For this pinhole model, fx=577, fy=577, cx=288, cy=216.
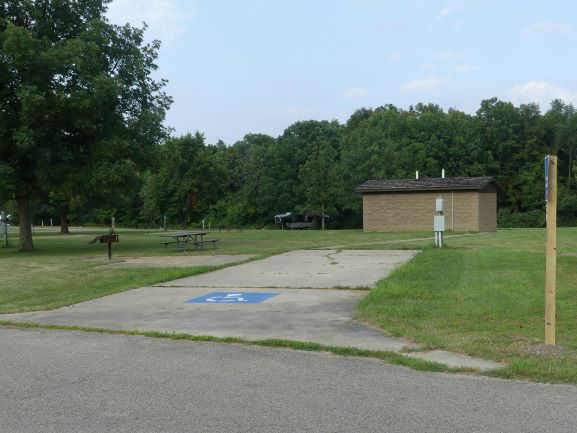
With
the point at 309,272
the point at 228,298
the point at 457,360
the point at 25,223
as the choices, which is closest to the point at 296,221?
the point at 25,223

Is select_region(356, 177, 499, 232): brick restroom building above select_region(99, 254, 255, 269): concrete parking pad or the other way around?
above

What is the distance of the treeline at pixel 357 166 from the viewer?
211 ft

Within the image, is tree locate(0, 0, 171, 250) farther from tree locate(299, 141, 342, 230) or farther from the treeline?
tree locate(299, 141, 342, 230)

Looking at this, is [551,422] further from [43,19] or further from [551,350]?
[43,19]

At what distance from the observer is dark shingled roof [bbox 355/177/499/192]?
131 feet

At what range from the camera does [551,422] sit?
429 cm

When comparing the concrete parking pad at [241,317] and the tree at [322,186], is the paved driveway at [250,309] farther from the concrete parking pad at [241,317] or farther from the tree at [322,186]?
the tree at [322,186]

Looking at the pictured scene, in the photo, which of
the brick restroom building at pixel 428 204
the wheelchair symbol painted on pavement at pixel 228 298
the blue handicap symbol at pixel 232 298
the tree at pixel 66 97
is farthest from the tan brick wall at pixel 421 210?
the wheelchair symbol painted on pavement at pixel 228 298

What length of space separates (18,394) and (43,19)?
23223 millimetres

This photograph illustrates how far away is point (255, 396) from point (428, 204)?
3794cm

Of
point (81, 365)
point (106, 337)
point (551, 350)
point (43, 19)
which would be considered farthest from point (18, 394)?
point (43, 19)

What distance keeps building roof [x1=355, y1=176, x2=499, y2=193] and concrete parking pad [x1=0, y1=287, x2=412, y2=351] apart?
3101 cm

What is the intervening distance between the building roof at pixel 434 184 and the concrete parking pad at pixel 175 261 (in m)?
→ 24.1

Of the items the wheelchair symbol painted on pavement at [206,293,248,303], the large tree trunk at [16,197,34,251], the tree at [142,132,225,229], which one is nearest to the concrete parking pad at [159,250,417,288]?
the wheelchair symbol painted on pavement at [206,293,248,303]
